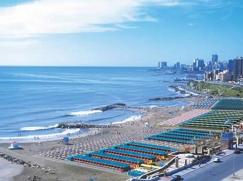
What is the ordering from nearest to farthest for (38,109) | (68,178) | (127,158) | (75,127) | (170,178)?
(170,178) < (68,178) < (127,158) < (75,127) < (38,109)

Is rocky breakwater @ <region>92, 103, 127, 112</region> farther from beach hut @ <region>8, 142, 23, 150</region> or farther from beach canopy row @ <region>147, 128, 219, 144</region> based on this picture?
beach hut @ <region>8, 142, 23, 150</region>

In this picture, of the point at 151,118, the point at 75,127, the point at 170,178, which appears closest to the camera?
the point at 170,178

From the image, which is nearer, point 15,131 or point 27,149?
point 27,149

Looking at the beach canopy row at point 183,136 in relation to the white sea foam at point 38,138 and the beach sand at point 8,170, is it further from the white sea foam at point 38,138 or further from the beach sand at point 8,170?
the beach sand at point 8,170

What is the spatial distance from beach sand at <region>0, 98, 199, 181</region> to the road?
801 centimetres

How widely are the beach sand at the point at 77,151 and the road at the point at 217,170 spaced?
8.01 m

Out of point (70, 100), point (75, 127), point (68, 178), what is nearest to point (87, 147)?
point (68, 178)

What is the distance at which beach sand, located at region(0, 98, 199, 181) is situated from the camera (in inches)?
1708

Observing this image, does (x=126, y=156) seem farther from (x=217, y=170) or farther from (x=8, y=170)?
(x=217, y=170)

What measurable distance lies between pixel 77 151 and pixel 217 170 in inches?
871

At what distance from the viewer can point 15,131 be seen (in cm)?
7581

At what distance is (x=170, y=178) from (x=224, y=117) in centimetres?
4808

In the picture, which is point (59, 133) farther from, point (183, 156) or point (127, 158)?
point (183, 156)

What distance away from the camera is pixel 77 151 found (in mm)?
55031
